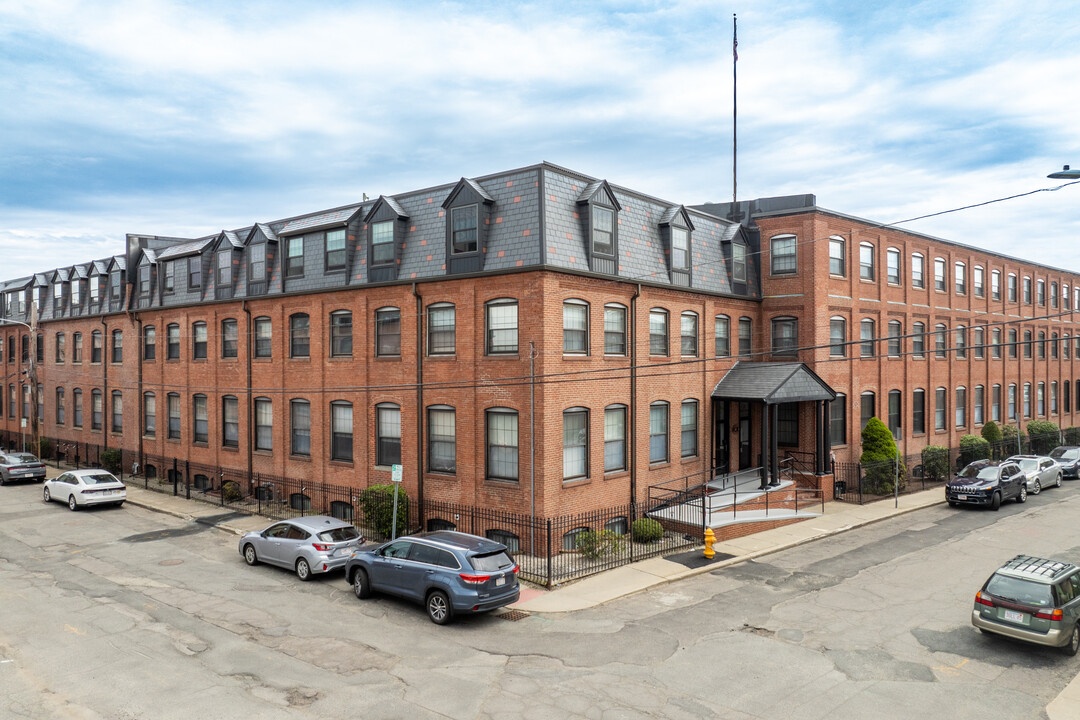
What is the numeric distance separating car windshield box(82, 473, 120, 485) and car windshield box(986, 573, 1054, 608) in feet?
98.3

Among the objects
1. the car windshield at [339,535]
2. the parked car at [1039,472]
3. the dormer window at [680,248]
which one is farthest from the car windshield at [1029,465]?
the car windshield at [339,535]

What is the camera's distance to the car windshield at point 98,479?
1103 inches

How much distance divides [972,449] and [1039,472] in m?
5.17

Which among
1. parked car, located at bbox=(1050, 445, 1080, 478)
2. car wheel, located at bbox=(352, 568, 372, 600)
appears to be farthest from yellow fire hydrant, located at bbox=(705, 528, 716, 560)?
parked car, located at bbox=(1050, 445, 1080, 478)

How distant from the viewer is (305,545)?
18484 millimetres

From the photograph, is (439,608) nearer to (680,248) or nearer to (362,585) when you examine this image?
(362,585)

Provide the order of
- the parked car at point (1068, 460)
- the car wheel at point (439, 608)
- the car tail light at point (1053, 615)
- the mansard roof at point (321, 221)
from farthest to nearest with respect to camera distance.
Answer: the parked car at point (1068, 460) → the mansard roof at point (321, 221) → the car wheel at point (439, 608) → the car tail light at point (1053, 615)

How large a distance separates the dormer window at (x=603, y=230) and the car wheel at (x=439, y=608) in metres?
11.6

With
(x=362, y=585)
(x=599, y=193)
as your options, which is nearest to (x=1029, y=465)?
(x=599, y=193)

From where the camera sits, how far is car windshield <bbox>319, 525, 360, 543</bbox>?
18594mm

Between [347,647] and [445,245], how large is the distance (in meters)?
13.0

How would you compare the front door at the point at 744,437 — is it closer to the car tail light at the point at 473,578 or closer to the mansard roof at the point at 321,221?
the mansard roof at the point at 321,221

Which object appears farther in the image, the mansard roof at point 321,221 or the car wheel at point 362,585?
the mansard roof at point 321,221

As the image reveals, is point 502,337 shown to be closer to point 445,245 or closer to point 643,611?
point 445,245
